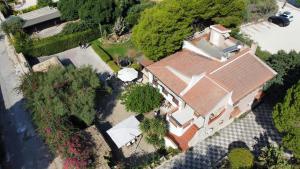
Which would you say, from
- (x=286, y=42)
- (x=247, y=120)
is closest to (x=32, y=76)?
(x=247, y=120)

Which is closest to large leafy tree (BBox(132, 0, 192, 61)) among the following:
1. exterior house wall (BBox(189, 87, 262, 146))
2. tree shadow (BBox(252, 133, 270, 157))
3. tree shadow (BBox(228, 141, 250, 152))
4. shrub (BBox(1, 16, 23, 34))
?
exterior house wall (BBox(189, 87, 262, 146))

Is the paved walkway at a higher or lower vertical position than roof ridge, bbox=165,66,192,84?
lower

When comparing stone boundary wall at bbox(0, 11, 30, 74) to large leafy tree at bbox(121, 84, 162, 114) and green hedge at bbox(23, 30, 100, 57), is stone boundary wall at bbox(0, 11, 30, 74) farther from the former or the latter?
large leafy tree at bbox(121, 84, 162, 114)

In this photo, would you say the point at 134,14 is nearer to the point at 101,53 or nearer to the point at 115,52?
the point at 115,52

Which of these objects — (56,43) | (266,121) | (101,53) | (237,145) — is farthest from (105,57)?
(266,121)

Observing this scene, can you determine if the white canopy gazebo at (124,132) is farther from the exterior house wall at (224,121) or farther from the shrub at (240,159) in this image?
the shrub at (240,159)

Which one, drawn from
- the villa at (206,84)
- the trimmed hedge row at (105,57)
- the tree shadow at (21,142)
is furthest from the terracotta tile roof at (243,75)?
the tree shadow at (21,142)
